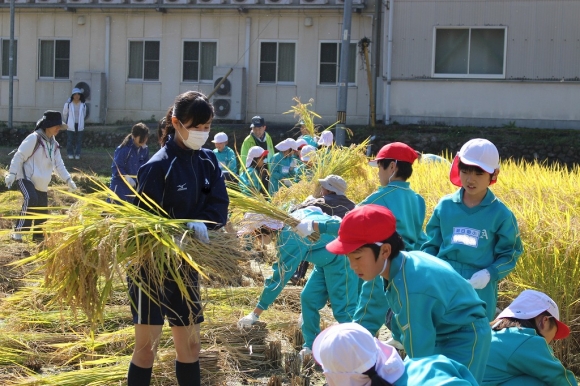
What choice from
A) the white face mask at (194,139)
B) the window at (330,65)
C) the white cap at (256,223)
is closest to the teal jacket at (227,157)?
the white cap at (256,223)

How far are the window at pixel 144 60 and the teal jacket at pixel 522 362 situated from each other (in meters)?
20.5

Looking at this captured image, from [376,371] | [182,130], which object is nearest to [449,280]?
[376,371]

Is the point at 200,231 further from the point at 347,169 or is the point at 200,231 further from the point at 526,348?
the point at 347,169

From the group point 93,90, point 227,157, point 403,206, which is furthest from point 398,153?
point 93,90

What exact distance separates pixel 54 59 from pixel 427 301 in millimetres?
22449

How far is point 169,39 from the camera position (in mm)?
22891

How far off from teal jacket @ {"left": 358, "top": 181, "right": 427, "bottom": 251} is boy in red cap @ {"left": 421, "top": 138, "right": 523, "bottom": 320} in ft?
2.14

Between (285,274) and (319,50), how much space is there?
55.3ft

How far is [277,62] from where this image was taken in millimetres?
22344

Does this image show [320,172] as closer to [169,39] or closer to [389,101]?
[389,101]

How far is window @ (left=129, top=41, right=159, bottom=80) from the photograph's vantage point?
912 inches

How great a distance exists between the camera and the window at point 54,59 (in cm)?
2386

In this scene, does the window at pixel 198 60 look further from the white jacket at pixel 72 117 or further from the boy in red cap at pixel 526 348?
the boy in red cap at pixel 526 348

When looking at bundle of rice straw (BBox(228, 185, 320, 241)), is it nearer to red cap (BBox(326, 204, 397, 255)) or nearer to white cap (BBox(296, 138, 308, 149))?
red cap (BBox(326, 204, 397, 255))
